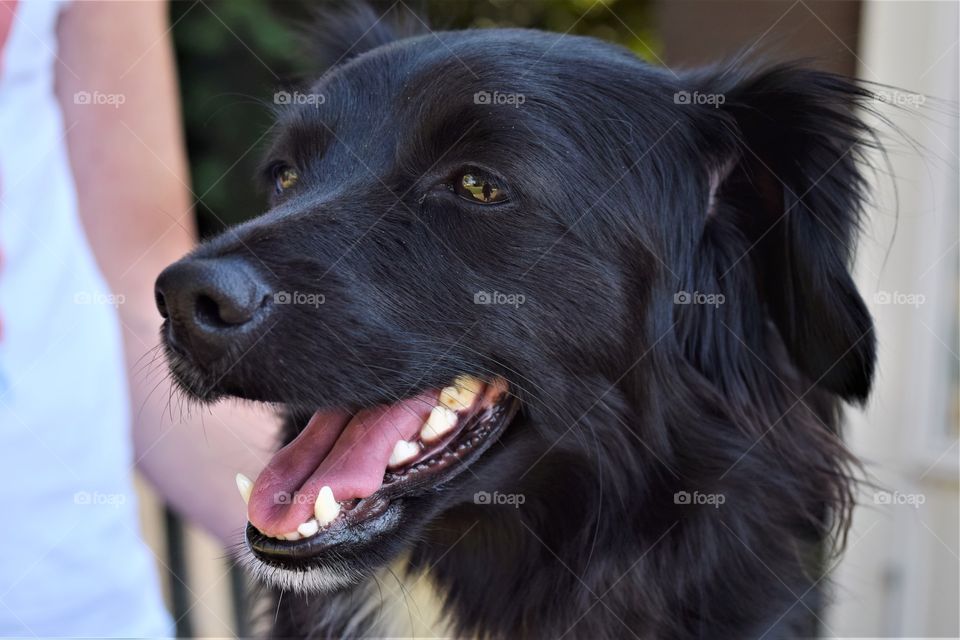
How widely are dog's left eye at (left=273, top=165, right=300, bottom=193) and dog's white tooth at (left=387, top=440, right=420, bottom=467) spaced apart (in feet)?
1.96

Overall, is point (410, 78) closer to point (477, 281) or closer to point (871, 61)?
point (477, 281)

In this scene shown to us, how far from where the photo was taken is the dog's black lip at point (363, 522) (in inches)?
49.3

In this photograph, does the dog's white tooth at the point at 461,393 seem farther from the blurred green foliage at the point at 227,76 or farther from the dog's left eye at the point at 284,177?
the blurred green foliage at the point at 227,76

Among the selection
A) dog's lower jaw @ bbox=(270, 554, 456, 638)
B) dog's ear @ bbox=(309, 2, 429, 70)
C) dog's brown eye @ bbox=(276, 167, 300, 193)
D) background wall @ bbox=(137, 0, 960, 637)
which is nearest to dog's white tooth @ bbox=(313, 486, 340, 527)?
dog's lower jaw @ bbox=(270, 554, 456, 638)

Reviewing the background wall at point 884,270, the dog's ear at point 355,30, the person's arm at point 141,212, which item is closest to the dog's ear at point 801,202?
the dog's ear at point 355,30

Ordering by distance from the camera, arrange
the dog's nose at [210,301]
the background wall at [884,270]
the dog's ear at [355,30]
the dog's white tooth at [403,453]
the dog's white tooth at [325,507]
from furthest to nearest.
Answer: the background wall at [884,270] < the dog's ear at [355,30] < the dog's white tooth at [403,453] < the dog's white tooth at [325,507] < the dog's nose at [210,301]

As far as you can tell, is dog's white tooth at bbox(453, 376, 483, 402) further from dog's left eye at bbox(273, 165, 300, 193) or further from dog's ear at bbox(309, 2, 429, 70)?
dog's ear at bbox(309, 2, 429, 70)

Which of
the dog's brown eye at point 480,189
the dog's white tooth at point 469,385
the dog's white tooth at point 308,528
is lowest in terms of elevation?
the dog's white tooth at point 308,528

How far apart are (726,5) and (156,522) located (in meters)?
2.94

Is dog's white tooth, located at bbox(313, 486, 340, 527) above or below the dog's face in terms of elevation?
below

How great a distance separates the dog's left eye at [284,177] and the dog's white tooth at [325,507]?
0.67 meters

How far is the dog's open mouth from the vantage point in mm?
1262

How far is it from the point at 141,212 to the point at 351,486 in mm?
855

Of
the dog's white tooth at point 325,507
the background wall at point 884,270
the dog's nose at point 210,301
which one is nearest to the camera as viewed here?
the dog's nose at point 210,301
